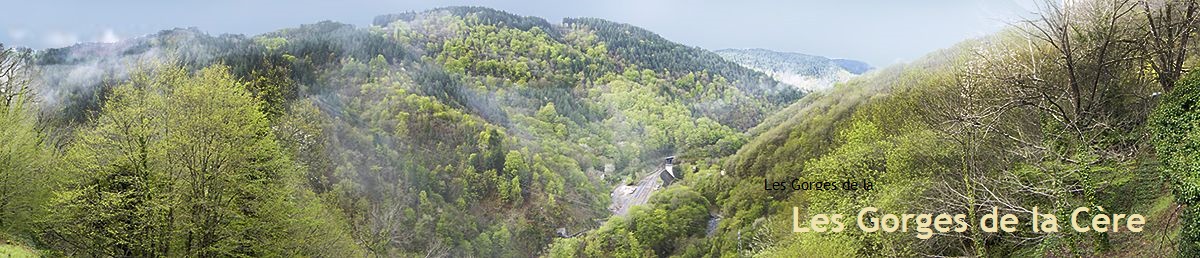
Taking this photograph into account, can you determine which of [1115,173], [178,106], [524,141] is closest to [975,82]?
[1115,173]

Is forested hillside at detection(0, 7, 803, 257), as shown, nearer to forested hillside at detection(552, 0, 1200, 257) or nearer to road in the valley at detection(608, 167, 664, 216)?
road in the valley at detection(608, 167, 664, 216)

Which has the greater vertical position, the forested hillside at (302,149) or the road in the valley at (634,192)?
the forested hillside at (302,149)

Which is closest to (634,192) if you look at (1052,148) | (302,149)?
(302,149)

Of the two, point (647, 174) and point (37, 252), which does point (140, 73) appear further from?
point (647, 174)

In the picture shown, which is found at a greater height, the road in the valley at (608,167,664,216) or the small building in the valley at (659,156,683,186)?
the small building in the valley at (659,156,683,186)

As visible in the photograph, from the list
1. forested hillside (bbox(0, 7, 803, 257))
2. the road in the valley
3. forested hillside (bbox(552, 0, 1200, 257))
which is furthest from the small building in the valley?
forested hillside (bbox(552, 0, 1200, 257))

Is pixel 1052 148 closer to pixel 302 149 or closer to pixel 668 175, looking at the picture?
pixel 302 149

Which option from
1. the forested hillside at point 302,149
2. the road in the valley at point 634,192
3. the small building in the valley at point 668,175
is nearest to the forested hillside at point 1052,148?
the forested hillside at point 302,149

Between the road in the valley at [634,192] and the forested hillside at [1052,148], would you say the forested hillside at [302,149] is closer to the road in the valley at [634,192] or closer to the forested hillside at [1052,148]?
the road in the valley at [634,192]
